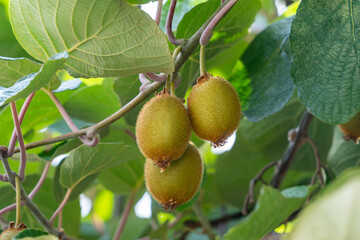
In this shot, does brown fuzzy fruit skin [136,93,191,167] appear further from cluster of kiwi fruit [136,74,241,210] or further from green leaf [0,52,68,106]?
green leaf [0,52,68,106]

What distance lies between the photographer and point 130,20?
0.86 metres

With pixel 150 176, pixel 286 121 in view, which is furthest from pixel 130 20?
pixel 286 121

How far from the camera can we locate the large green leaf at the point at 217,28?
1.07 m

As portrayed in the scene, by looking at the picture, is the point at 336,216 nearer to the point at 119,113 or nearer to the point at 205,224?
the point at 119,113

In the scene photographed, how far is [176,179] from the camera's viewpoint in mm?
929

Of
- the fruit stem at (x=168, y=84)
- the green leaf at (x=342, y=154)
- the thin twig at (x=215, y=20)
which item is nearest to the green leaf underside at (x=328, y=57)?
the thin twig at (x=215, y=20)

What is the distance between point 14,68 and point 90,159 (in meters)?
0.27

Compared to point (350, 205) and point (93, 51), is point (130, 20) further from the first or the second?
point (350, 205)

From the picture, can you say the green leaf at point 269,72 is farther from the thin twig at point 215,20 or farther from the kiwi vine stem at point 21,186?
the kiwi vine stem at point 21,186

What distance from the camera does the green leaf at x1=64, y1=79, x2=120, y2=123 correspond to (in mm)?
1341

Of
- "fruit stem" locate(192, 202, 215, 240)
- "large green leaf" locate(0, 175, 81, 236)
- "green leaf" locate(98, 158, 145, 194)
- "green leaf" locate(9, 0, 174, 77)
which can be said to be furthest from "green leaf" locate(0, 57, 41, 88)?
"fruit stem" locate(192, 202, 215, 240)

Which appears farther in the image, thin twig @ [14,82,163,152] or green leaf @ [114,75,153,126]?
green leaf @ [114,75,153,126]

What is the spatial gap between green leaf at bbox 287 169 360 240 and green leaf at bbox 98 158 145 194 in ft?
3.72

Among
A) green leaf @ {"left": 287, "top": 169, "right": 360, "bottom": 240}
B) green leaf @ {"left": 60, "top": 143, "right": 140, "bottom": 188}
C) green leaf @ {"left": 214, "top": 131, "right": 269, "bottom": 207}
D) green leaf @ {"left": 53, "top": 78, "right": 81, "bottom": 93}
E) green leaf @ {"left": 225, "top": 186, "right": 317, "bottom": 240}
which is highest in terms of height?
green leaf @ {"left": 287, "top": 169, "right": 360, "bottom": 240}
